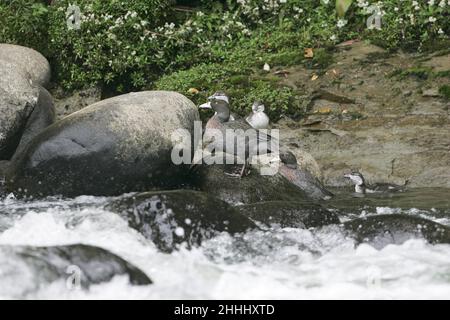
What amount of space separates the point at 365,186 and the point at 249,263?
11.1ft

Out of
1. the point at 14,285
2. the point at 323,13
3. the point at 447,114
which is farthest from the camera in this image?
the point at 323,13

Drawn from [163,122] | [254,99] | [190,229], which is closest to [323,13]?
[254,99]

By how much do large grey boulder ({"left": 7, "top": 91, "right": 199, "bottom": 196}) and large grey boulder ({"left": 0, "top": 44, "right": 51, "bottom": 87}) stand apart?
2.25 metres

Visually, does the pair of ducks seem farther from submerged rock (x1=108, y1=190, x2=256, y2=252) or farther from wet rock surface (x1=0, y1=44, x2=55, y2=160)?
submerged rock (x1=108, y1=190, x2=256, y2=252)

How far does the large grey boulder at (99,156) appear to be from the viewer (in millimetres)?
7852

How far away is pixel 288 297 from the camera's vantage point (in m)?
4.93

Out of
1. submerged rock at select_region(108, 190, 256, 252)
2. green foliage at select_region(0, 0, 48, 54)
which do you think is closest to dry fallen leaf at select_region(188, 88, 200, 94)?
green foliage at select_region(0, 0, 48, 54)

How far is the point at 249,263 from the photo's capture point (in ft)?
18.9

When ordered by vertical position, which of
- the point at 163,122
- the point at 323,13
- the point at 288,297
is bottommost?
the point at 288,297

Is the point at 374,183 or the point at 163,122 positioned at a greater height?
the point at 163,122

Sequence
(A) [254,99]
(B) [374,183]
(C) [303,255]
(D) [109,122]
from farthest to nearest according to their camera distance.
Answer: (A) [254,99]
(B) [374,183]
(D) [109,122]
(C) [303,255]

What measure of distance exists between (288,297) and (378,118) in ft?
17.8

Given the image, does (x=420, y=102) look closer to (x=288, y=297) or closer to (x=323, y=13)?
(x=323, y=13)

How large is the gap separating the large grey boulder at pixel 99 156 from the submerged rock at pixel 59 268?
2.73 m
